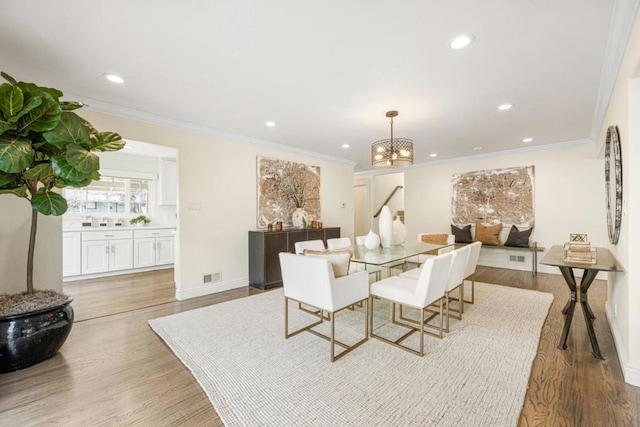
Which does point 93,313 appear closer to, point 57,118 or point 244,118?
point 57,118

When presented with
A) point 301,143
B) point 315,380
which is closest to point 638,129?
point 315,380

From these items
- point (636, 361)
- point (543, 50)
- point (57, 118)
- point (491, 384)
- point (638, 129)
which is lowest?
point (491, 384)

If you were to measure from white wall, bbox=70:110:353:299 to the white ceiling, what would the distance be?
0.94ft

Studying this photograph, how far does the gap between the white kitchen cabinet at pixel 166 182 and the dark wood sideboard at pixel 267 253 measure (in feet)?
8.24

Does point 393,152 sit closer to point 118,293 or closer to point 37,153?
point 37,153

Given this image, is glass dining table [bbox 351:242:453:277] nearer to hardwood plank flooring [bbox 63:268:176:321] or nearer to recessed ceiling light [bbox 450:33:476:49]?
recessed ceiling light [bbox 450:33:476:49]

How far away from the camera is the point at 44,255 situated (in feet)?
9.45

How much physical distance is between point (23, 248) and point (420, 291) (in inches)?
151

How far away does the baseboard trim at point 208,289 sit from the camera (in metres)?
3.73

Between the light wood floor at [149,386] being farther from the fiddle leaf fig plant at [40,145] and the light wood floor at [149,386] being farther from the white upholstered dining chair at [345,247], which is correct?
the white upholstered dining chair at [345,247]

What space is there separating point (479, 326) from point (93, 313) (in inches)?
168

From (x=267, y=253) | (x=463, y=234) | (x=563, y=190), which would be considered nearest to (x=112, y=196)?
(x=267, y=253)

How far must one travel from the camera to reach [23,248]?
275 centimetres

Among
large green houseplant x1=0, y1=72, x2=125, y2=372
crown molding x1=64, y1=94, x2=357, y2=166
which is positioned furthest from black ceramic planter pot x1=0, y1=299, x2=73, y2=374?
crown molding x1=64, y1=94, x2=357, y2=166
